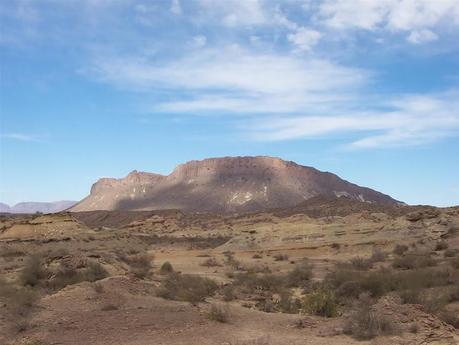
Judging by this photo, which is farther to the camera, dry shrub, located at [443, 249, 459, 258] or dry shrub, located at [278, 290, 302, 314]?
dry shrub, located at [443, 249, 459, 258]

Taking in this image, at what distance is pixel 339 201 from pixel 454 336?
93485mm

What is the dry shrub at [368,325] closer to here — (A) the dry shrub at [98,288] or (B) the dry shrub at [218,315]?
(B) the dry shrub at [218,315]

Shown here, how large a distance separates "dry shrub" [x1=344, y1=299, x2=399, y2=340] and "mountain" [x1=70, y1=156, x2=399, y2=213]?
151 metres

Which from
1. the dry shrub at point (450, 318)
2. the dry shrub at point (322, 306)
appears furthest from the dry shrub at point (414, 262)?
the dry shrub at point (322, 306)

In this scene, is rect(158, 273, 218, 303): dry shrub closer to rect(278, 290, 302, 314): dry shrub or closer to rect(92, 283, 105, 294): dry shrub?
rect(92, 283, 105, 294): dry shrub

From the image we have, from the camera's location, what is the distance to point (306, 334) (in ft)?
38.4

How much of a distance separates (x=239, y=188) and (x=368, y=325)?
170m

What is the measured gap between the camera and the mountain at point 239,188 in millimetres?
171625

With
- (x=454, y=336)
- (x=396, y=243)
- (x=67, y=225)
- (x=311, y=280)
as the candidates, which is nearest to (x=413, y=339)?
(x=454, y=336)

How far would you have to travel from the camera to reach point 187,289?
55.7 ft

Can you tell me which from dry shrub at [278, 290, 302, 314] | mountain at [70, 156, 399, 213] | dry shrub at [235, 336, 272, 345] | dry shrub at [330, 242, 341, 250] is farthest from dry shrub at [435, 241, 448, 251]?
mountain at [70, 156, 399, 213]

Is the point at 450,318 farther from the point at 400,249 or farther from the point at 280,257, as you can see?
the point at 280,257

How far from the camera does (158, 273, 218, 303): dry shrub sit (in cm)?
1587

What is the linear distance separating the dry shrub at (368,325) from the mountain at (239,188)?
151m
